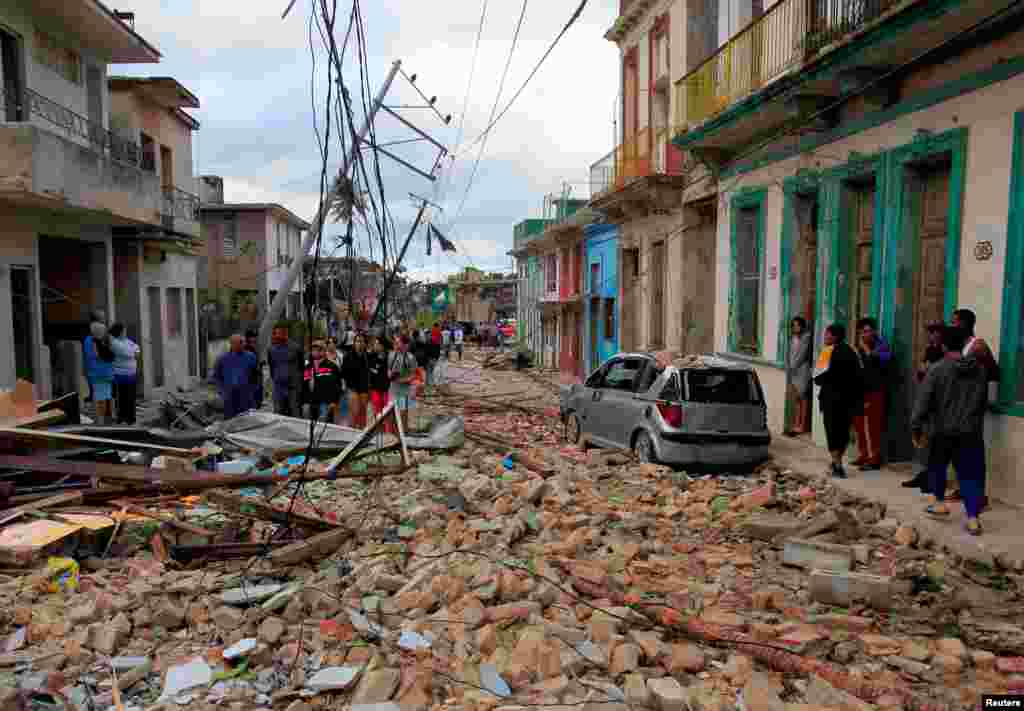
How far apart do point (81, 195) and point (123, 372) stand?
2.98 meters

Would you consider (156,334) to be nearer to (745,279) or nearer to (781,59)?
(745,279)

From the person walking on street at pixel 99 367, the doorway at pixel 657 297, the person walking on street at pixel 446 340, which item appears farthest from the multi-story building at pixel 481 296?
the person walking on street at pixel 99 367

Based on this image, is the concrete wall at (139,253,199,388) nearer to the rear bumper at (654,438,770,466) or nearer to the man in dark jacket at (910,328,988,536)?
the rear bumper at (654,438,770,466)

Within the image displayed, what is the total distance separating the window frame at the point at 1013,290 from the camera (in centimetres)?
739

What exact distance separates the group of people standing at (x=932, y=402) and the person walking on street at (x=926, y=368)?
0.4 inches

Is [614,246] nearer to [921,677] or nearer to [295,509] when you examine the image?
[295,509]

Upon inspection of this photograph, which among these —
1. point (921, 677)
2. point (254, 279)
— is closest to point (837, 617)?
point (921, 677)

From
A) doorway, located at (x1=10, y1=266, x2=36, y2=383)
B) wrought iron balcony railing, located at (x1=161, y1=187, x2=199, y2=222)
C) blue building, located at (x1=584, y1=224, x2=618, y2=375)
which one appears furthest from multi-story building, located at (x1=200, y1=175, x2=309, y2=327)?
doorway, located at (x1=10, y1=266, x2=36, y2=383)

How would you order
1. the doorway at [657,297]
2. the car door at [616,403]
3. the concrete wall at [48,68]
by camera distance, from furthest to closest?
the doorway at [657,297] < the concrete wall at [48,68] < the car door at [616,403]

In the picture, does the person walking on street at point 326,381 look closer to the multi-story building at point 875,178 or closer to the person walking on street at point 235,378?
the person walking on street at point 235,378

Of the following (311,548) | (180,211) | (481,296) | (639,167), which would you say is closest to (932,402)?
(311,548)

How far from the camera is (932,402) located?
6719mm

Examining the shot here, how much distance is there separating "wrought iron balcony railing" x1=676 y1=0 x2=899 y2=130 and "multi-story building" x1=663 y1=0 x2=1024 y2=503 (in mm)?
34

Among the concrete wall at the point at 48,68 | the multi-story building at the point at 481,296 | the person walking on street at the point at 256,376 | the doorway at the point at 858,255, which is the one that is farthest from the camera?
the multi-story building at the point at 481,296
